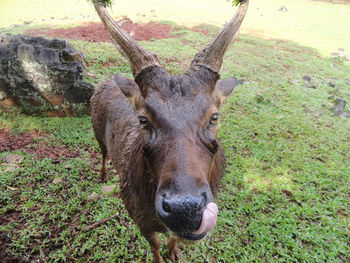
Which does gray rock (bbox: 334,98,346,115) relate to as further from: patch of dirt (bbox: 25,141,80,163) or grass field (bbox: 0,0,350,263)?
patch of dirt (bbox: 25,141,80,163)

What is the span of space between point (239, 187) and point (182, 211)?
3255 mm

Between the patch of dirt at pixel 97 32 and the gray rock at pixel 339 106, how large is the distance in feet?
30.5

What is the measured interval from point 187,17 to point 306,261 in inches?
751

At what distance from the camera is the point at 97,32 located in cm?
1254

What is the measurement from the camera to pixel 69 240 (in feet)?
11.2

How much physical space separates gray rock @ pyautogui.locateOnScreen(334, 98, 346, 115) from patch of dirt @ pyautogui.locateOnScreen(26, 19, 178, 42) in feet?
30.5

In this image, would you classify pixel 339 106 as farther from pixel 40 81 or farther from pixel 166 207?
pixel 40 81

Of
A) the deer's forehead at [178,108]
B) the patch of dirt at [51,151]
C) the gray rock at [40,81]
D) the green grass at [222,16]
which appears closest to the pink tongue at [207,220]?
the deer's forehead at [178,108]

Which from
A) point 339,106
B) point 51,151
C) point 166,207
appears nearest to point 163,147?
point 166,207

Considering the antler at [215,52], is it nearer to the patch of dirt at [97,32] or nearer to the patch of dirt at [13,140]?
the patch of dirt at [13,140]

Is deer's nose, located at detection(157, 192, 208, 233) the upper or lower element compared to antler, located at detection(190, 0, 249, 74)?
lower

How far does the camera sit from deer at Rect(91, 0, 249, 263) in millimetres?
1583

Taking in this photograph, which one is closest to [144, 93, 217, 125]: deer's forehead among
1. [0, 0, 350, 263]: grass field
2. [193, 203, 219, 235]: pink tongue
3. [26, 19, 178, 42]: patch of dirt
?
[193, 203, 219, 235]: pink tongue

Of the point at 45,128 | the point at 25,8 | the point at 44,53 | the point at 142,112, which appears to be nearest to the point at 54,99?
the point at 45,128
